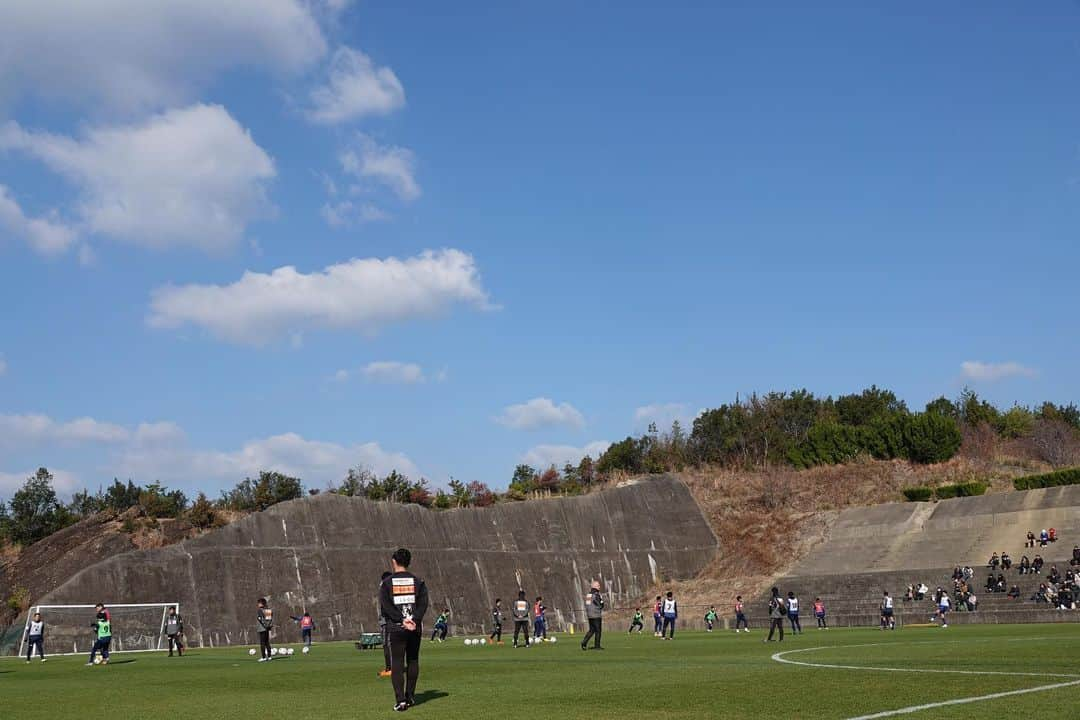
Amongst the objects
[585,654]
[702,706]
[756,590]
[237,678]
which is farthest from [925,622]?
[702,706]

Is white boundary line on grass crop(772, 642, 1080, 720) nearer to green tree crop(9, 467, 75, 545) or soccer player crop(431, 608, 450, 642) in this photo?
soccer player crop(431, 608, 450, 642)

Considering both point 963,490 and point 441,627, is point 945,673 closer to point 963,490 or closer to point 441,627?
point 441,627

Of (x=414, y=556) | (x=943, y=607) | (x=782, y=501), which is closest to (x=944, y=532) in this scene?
(x=782, y=501)

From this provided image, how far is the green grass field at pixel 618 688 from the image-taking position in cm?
1112

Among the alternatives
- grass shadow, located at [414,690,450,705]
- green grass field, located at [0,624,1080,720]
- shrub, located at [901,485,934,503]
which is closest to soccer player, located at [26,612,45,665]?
green grass field, located at [0,624,1080,720]

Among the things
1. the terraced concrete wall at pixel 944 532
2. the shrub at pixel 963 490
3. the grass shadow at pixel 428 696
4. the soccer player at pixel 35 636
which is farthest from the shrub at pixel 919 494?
the grass shadow at pixel 428 696

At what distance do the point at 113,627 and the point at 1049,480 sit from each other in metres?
52.9

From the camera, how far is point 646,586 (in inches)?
2534

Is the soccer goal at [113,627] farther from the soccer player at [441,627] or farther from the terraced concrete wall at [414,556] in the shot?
the soccer player at [441,627]

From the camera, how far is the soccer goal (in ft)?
133

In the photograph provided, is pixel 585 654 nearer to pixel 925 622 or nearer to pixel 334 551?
pixel 925 622

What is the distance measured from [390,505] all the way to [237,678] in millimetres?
37149

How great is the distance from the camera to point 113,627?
42.5 meters

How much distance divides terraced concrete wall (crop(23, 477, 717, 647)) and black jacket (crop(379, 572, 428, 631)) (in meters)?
33.9
